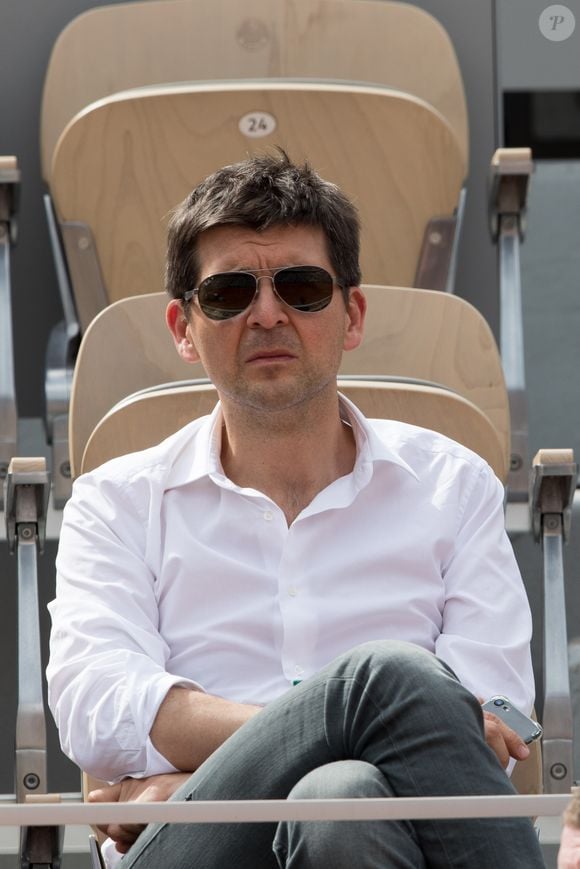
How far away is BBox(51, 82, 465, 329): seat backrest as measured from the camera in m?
2.46

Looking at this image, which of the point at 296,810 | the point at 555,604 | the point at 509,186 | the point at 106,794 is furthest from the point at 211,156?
the point at 296,810

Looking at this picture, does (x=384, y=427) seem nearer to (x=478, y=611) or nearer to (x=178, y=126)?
(x=478, y=611)

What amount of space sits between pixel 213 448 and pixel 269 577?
0.15 m

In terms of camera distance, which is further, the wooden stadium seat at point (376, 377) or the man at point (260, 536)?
the wooden stadium seat at point (376, 377)

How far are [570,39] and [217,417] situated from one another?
1542 mm

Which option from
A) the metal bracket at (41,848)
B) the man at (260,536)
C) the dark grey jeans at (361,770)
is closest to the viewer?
the dark grey jeans at (361,770)

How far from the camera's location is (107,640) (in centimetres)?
161

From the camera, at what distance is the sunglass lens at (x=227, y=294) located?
173 centimetres

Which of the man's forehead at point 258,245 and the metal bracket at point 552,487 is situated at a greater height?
the man's forehead at point 258,245

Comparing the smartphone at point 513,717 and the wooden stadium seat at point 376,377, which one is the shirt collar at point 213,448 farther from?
the smartphone at point 513,717

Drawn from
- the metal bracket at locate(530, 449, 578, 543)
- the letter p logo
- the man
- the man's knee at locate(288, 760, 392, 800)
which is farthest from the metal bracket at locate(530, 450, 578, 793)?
the letter p logo

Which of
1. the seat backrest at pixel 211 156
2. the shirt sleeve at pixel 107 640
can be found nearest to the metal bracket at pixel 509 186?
the seat backrest at pixel 211 156

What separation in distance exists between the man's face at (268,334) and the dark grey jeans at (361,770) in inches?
15.0

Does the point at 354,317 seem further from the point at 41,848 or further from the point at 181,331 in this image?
the point at 41,848
